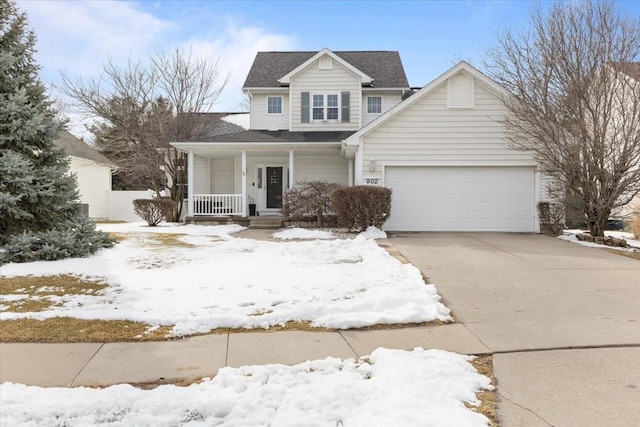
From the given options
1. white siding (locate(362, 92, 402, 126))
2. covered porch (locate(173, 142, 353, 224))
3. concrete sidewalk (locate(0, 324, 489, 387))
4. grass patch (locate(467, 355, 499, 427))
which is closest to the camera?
grass patch (locate(467, 355, 499, 427))

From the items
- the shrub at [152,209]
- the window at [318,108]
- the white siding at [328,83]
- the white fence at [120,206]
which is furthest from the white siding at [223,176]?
the white fence at [120,206]

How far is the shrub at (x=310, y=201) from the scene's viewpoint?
14.9 m

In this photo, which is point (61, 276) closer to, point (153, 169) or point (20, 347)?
point (20, 347)

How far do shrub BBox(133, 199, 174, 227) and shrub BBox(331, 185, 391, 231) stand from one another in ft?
26.3

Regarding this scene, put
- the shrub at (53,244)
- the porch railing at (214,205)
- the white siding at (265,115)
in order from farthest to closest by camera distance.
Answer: the white siding at (265,115) → the porch railing at (214,205) → the shrub at (53,244)

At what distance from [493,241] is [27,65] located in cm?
1190

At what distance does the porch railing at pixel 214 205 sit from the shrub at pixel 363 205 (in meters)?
6.09

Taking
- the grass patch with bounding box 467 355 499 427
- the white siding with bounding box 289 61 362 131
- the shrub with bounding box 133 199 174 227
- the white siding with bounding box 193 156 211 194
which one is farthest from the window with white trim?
the grass patch with bounding box 467 355 499 427

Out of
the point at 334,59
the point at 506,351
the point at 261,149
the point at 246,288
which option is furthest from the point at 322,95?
the point at 506,351

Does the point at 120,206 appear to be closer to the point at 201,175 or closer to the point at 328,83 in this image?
the point at 201,175

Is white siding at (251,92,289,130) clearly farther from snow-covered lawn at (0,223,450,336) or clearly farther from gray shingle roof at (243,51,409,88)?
snow-covered lawn at (0,223,450,336)

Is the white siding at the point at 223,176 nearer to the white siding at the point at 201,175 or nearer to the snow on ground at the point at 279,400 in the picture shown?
the white siding at the point at 201,175

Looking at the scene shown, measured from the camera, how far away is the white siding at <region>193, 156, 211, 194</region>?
750 inches

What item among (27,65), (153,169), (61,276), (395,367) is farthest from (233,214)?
(395,367)
